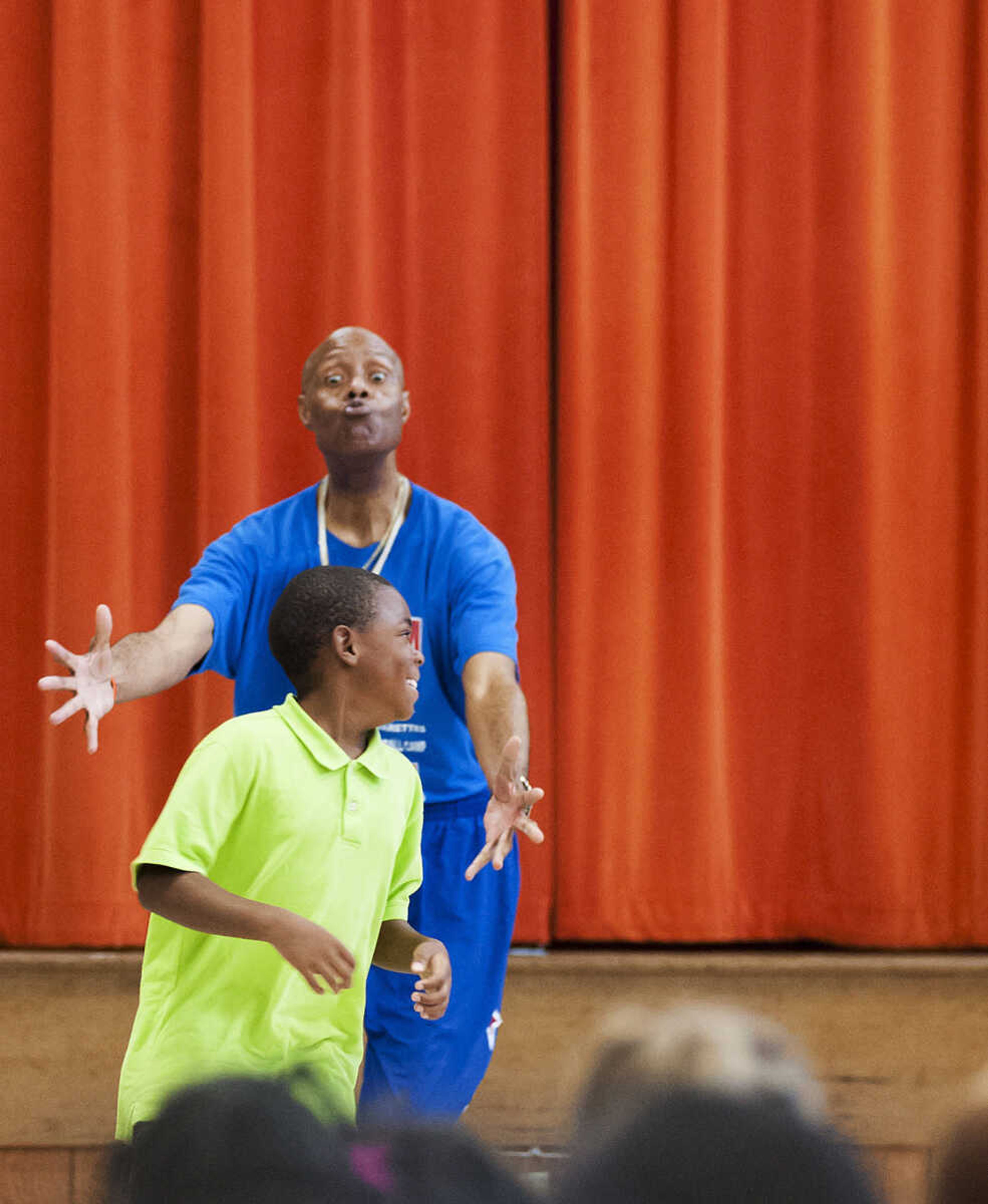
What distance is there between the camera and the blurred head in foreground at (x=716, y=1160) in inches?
14.1

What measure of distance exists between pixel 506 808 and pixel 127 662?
0.58 m

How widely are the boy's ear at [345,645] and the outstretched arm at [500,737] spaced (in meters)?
0.23

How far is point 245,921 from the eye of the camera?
140 centimetres

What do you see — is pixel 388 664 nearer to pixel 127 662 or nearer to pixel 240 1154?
pixel 127 662

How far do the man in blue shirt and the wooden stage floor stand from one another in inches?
31.7

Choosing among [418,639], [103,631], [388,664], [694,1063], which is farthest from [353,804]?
[694,1063]

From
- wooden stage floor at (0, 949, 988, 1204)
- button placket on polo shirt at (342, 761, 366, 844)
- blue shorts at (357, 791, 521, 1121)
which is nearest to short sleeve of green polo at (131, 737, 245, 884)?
button placket on polo shirt at (342, 761, 366, 844)

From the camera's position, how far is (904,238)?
328cm

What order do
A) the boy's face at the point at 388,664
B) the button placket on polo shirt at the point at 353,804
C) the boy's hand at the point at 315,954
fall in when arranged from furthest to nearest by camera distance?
the boy's face at the point at 388,664
the button placket on polo shirt at the point at 353,804
the boy's hand at the point at 315,954

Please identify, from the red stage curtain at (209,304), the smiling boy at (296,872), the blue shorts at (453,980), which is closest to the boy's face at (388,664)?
the smiling boy at (296,872)

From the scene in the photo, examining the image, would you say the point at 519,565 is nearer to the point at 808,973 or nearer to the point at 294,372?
the point at 294,372

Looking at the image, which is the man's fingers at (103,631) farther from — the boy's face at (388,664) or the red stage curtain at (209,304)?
the red stage curtain at (209,304)

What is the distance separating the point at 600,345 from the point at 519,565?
1.83ft

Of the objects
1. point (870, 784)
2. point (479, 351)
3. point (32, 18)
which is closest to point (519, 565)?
point (479, 351)
